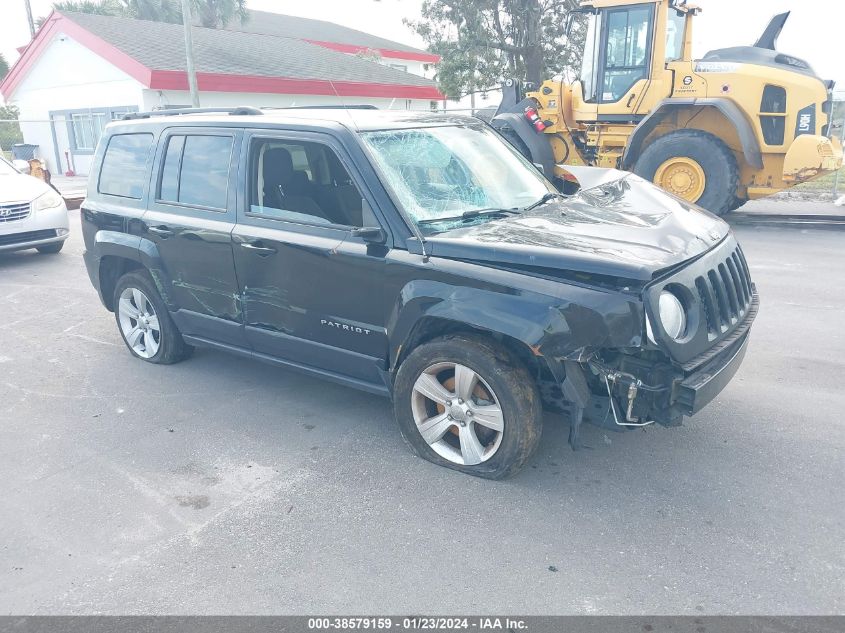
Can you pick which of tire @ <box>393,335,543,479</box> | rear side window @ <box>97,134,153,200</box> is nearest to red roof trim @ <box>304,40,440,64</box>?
rear side window @ <box>97,134,153,200</box>

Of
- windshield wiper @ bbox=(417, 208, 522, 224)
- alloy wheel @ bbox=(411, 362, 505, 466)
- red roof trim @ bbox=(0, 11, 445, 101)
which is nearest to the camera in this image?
alloy wheel @ bbox=(411, 362, 505, 466)

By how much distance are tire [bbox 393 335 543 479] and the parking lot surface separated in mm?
132

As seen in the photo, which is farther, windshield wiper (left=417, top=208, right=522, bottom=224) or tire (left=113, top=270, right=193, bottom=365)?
tire (left=113, top=270, right=193, bottom=365)

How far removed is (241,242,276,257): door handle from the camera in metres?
4.20

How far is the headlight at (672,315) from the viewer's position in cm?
314

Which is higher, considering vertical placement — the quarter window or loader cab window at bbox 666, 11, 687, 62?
loader cab window at bbox 666, 11, 687, 62

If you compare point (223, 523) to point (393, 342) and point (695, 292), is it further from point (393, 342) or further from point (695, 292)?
point (695, 292)

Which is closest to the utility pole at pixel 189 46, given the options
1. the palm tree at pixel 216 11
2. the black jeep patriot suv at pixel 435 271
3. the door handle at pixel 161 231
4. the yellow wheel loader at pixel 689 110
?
the yellow wheel loader at pixel 689 110

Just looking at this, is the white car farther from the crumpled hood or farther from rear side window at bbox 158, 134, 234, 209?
the crumpled hood

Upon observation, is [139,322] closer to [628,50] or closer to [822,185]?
[628,50]

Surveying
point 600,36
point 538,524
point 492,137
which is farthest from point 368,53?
point 538,524

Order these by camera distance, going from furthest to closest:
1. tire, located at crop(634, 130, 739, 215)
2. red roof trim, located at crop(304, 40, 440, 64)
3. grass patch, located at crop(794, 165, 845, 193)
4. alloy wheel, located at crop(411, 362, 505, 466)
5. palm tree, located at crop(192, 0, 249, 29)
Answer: red roof trim, located at crop(304, 40, 440, 64) → palm tree, located at crop(192, 0, 249, 29) → grass patch, located at crop(794, 165, 845, 193) → tire, located at crop(634, 130, 739, 215) → alloy wheel, located at crop(411, 362, 505, 466)

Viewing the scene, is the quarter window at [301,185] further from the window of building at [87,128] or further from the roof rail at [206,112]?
the window of building at [87,128]

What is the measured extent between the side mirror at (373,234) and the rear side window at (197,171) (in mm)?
1239
